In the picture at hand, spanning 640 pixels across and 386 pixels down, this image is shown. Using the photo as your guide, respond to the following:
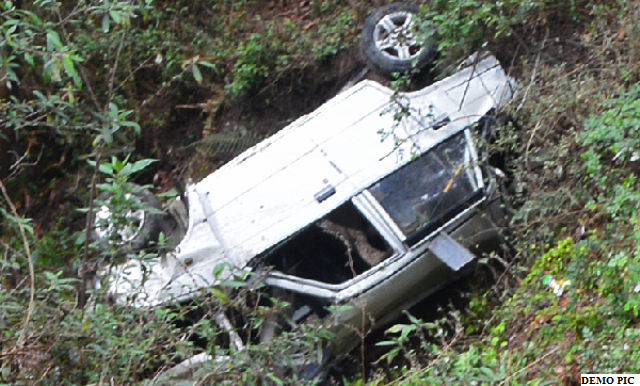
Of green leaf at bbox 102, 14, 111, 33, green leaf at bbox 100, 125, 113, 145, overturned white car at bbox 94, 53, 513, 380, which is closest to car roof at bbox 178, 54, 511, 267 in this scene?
overturned white car at bbox 94, 53, 513, 380

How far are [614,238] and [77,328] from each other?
3.14m

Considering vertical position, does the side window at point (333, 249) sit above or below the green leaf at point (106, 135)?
below

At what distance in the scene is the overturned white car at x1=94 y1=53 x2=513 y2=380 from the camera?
5664 mm

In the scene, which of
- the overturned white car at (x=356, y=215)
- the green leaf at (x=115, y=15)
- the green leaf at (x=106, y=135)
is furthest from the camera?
the overturned white car at (x=356, y=215)

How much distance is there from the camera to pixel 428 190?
5793 mm

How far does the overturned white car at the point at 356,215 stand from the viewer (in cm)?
566

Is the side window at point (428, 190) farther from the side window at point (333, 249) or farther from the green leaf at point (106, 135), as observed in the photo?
the green leaf at point (106, 135)

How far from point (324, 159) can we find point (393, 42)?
1.68 meters

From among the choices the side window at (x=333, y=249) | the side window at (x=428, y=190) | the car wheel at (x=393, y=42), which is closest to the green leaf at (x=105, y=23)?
the side window at (x=333, y=249)

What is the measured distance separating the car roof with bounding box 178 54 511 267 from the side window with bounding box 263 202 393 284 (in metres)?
0.09

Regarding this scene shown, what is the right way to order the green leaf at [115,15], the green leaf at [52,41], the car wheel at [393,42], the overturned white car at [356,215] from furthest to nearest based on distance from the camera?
1. the car wheel at [393,42]
2. the overturned white car at [356,215]
3. the green leaf at [115,15]
4. the green leaf at [52,41]

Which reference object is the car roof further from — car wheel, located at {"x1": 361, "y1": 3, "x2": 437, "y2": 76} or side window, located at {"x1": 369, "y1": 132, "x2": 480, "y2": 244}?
car wheel, located at {"x1": 361, "y1": 3, "x2": 437, "y2": 76}

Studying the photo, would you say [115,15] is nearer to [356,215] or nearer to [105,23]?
[105,23]

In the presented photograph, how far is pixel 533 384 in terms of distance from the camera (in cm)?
410
